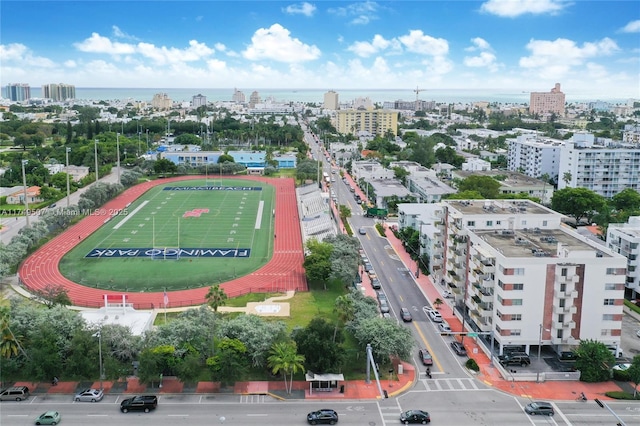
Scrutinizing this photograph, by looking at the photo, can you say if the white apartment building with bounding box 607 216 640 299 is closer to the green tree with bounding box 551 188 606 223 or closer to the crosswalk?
the green tree with bounding box 551 188 606 223

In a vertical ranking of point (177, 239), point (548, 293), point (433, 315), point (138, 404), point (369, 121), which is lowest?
point (138, 404)

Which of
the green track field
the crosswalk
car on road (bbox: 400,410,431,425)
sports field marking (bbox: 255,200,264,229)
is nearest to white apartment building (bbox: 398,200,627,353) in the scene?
the crosswalk

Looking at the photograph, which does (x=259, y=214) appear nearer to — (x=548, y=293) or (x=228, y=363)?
(x=228, y=363)

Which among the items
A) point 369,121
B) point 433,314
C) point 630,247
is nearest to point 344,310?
point 433,314

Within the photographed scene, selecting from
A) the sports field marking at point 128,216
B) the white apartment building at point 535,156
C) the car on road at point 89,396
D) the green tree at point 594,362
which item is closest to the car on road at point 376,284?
the green tree at point 594,362

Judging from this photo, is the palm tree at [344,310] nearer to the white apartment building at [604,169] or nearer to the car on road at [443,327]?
the car on road at [443,327]

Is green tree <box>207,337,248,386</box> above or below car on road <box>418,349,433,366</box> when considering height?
above
